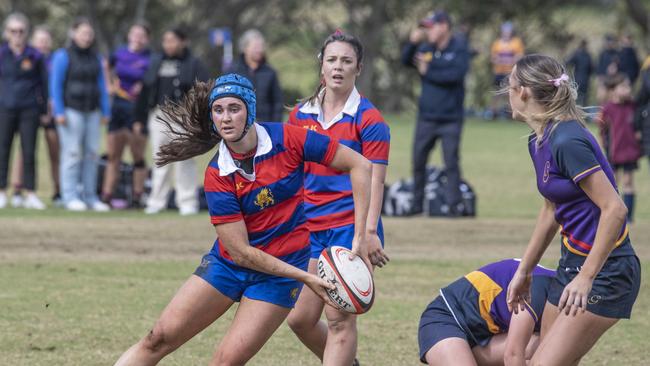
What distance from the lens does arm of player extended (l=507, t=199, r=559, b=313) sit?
5414 mm

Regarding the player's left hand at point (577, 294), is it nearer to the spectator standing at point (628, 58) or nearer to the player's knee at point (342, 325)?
the player's knee at point (342, 325)

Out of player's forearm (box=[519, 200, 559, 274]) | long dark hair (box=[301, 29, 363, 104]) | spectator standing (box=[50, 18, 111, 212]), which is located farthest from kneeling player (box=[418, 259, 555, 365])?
spectator standing (box=[50, 18, 111, 212])

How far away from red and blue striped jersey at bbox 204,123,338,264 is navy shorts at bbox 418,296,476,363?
688 millimetres

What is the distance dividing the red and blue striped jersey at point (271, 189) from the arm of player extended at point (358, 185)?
0.18 feet

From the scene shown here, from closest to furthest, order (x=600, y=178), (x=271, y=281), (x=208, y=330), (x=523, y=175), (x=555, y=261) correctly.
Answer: (x=600, y=178), (x=271, y=281), (x=208, y=330), (x=555, y=261), (x=523, y=175)

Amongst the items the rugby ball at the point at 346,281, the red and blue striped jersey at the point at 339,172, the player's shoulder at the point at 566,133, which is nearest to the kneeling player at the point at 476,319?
the rugby ball at the point at 346,281

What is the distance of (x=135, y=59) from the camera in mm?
14109

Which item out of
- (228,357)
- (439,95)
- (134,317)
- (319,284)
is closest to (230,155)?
(319,284)

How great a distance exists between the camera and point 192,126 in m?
5.71

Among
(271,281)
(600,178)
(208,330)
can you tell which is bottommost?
(208,330)

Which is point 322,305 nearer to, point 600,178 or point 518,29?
point 600,178

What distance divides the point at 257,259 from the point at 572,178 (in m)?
1.44

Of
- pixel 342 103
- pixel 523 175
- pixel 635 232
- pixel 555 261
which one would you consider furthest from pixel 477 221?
pixel 342 103

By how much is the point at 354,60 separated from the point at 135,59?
7.95 meters
